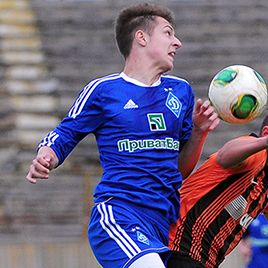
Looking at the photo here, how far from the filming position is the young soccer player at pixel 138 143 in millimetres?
4660


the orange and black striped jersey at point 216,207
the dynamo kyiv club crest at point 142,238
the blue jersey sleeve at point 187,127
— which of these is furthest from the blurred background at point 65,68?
the dynamo kyiv club crest at point 142,238

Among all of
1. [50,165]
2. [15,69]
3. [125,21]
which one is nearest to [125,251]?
[50,165]

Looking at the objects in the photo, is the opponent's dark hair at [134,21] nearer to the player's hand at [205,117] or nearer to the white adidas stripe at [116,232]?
the player's hand at [205,117]

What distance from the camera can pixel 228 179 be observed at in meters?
5.09

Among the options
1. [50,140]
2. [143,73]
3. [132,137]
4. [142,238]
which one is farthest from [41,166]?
[143,73]

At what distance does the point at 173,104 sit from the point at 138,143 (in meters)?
0.30

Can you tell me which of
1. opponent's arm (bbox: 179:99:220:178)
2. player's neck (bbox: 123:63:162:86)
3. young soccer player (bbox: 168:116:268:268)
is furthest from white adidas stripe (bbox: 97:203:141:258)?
player's neck (bbox: 123:63:162:86)

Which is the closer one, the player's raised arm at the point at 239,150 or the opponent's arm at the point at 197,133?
the player's raised arm at the point at 239,150

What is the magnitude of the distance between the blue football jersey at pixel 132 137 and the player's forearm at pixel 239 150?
0.24 m

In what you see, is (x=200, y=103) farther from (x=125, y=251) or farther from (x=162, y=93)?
(x=125, y=251)

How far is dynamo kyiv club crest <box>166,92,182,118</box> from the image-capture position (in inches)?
193

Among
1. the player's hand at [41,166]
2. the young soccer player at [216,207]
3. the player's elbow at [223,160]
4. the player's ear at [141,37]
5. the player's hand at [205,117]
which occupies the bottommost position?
the young soccer player at [216,207]

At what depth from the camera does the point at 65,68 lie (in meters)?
11.4

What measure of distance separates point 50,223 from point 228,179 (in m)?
4.96
